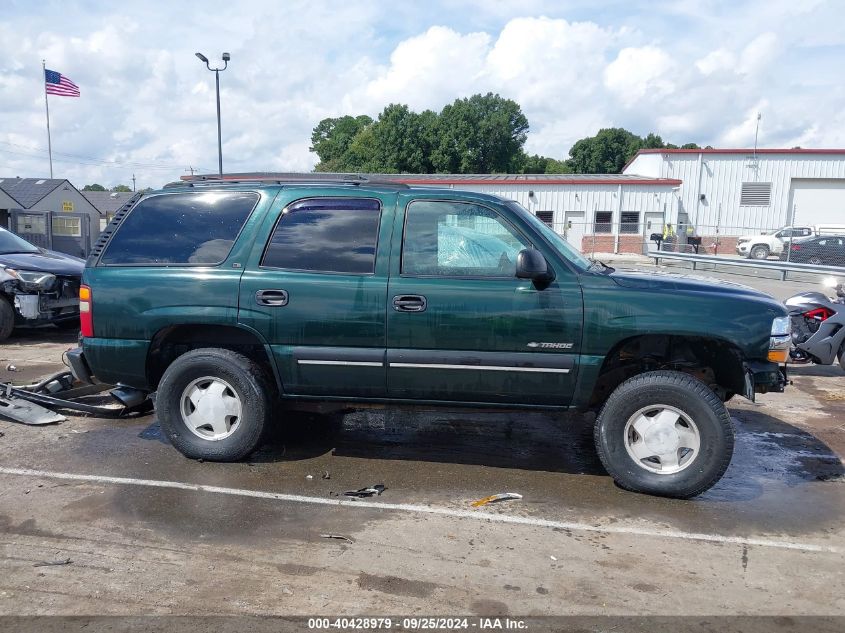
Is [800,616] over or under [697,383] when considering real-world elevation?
under

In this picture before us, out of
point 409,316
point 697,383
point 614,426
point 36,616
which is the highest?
point 409,316

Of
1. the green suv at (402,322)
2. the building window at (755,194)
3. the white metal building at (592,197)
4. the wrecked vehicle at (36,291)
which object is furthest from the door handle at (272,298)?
the building window at (755,194)

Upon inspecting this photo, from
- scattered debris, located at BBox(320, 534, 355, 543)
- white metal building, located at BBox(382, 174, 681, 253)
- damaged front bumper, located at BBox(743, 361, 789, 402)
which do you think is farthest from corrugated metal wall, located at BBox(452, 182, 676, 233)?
scattered debris, located at BBox(320, 534, 355, 543)

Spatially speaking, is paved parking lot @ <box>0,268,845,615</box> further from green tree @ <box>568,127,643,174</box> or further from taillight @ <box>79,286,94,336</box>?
green tree @ <box>568,127,643,174</box>

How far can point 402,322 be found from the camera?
4.40 m

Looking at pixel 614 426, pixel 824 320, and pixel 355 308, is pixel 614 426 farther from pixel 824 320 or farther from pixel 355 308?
pixel 824 320

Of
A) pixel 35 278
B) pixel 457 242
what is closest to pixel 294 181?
pixel 457 242

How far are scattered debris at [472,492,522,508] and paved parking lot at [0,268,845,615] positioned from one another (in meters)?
0.07

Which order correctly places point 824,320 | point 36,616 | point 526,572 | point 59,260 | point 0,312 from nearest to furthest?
1. point 36,616
2. point 526,572
3. point 824,320
4. point 0,312
5. point 59,260

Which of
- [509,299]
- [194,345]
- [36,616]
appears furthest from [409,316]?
[36,616]

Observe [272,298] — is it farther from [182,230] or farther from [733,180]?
[733,180]

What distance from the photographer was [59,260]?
31.3 feet

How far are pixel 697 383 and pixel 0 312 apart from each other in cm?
862

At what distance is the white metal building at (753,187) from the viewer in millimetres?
37250
